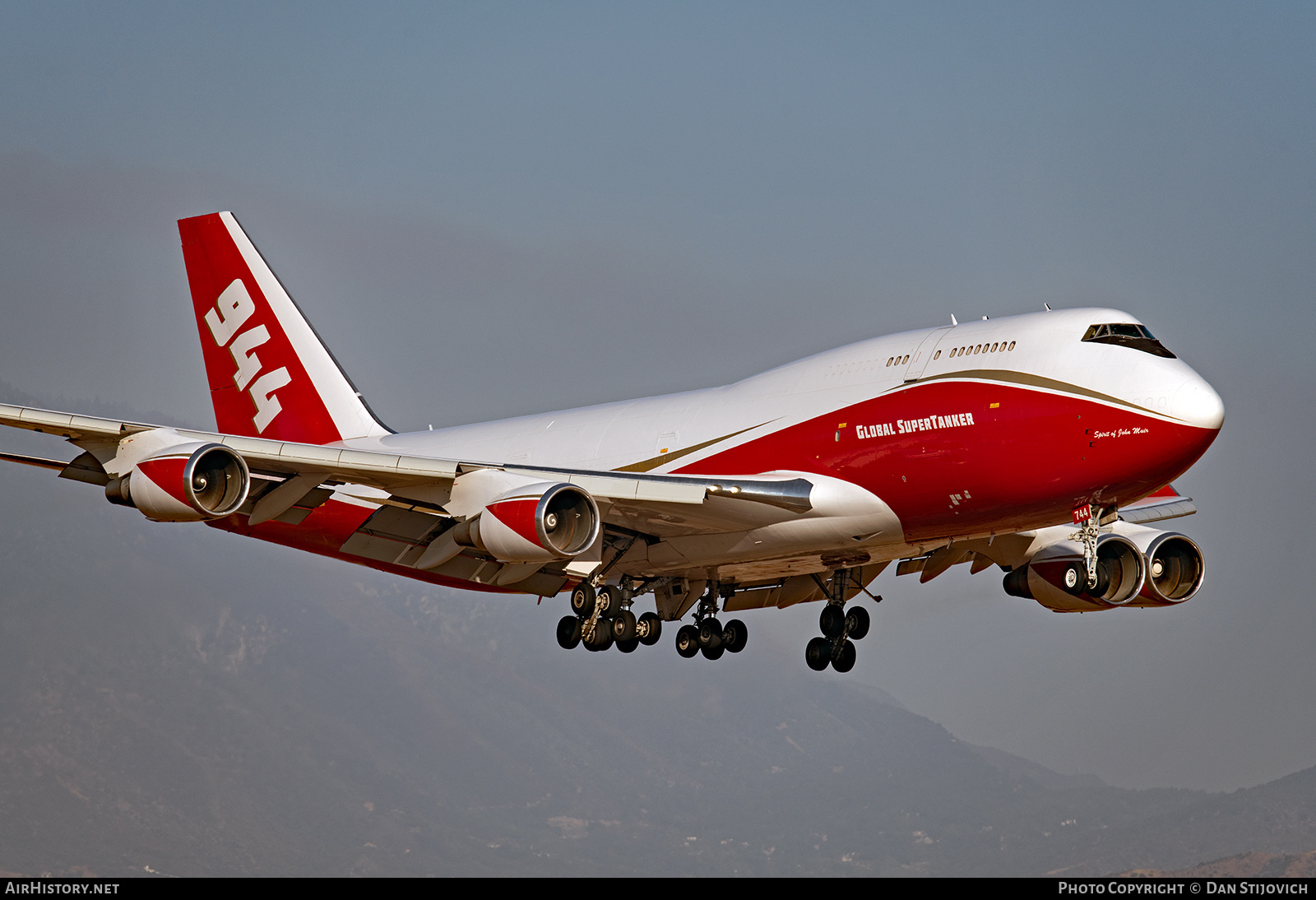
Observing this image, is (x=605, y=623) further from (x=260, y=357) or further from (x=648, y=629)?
(x=260, y=357)

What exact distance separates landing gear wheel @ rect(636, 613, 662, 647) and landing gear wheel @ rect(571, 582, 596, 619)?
1873 mm

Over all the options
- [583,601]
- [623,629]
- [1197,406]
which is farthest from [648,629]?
[1197,406]

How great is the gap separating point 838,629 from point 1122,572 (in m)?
7.62

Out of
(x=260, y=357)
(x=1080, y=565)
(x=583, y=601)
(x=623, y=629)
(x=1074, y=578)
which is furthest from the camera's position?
(x=260, y=357)

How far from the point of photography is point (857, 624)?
131 ft

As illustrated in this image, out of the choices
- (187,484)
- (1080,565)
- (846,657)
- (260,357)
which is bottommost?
(846,657)

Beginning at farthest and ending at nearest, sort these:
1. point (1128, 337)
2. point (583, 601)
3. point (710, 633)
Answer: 1. point (710, 633)
2. point (583, 601)
3. point (1128, 337)

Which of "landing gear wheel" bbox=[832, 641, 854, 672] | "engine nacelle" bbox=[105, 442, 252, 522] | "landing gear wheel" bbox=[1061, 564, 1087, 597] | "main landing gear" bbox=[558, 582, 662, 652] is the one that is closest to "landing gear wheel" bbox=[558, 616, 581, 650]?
"main landing gear" bbox=[558, 582, 662, 652]

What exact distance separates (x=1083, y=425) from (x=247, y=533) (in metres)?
22.9

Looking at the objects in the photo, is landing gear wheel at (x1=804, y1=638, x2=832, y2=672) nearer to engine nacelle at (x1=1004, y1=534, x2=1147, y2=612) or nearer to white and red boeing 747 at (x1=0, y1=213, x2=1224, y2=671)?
white and red boeing 747 at (x1=0, y1=213, x2=1224, y2=671)

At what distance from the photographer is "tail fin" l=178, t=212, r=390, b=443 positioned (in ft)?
149

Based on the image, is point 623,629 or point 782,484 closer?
point 782,484

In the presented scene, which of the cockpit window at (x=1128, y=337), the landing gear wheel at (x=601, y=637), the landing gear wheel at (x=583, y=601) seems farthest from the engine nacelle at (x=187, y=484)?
the cockpit window at (x=1128, y=337)
